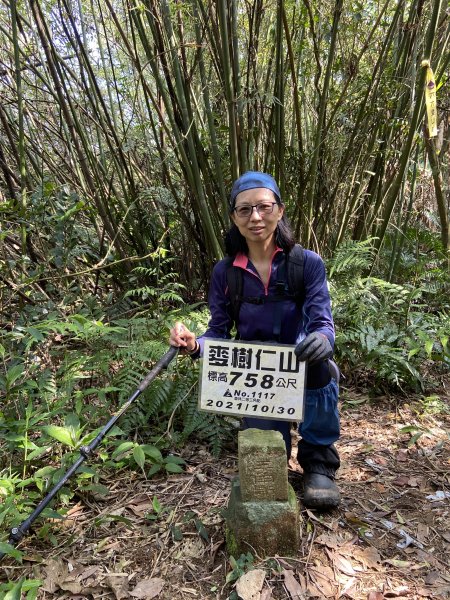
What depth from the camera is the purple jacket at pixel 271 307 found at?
1734mm

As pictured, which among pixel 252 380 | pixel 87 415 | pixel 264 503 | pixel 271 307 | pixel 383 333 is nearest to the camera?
pixel 264 503

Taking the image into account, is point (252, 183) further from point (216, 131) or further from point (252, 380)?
point (216, 131)

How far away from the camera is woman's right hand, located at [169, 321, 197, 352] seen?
1669mm

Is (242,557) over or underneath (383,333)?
underneath

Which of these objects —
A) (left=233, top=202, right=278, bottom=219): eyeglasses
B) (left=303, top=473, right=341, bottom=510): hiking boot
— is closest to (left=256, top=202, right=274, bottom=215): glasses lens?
(left=233, top=202, right=278, bottom=219): eyeglasses

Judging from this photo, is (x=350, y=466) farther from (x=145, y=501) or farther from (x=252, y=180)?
A: (x=252, y=180)

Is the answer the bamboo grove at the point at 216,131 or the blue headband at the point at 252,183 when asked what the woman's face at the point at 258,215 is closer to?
the blue headband at the point at 252,183

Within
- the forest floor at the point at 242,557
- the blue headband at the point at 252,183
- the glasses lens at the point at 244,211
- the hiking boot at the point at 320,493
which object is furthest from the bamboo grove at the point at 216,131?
the hiking boot at the point at 320,493

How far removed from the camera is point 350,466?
2.08 meters

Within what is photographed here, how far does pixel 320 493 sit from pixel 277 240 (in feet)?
3.46

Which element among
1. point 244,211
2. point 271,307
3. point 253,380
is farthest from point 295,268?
point 253,380

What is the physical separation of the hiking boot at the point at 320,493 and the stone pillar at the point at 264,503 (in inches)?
9.5

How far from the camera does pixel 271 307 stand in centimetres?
183

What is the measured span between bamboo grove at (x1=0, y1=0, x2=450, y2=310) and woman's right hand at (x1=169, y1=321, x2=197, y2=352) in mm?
976
